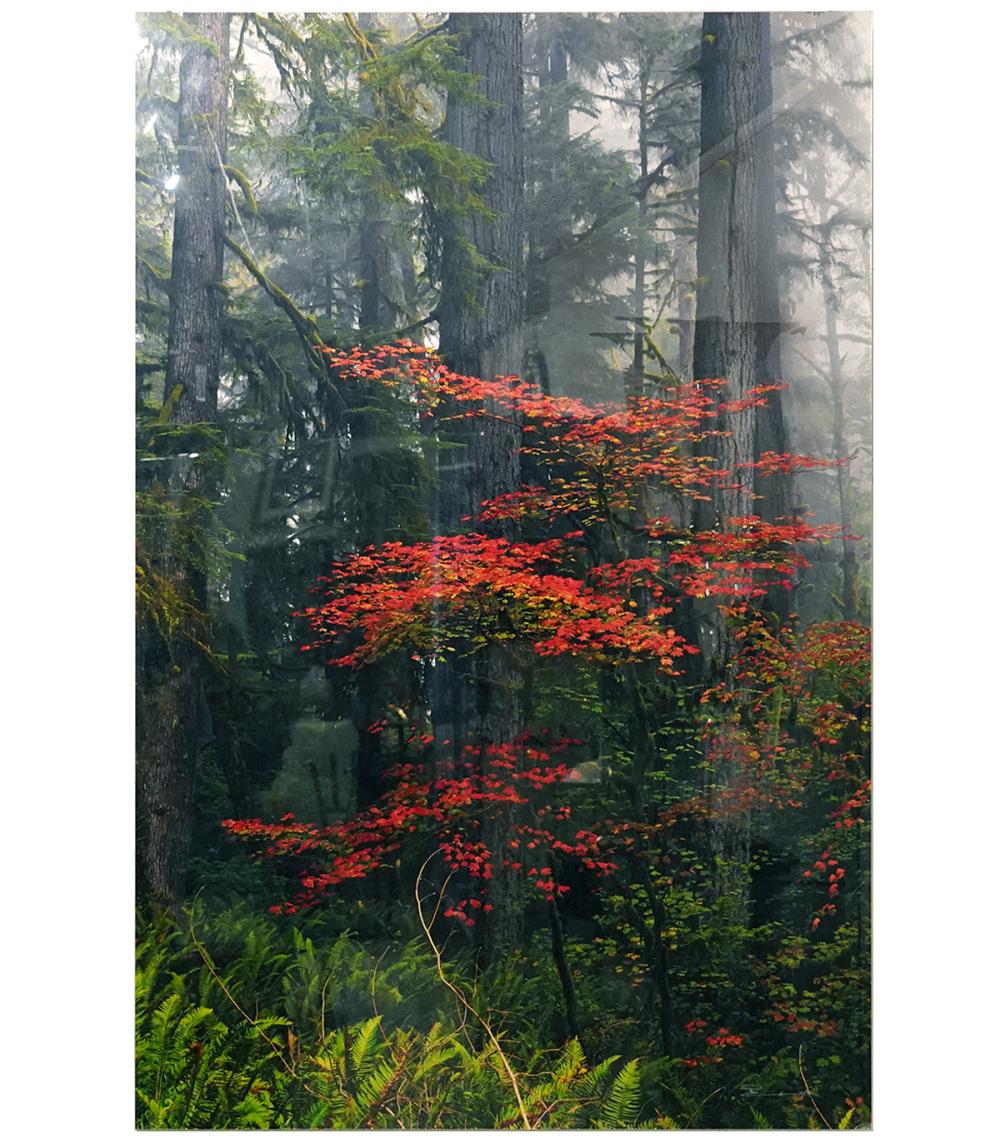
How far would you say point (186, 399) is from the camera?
12.8ft

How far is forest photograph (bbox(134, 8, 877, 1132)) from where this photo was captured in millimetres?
3803

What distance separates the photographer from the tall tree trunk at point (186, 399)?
12.6 feet

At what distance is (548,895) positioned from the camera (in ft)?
12.5

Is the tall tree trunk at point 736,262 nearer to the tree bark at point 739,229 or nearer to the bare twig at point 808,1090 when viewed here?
the tree bark at point 739,229

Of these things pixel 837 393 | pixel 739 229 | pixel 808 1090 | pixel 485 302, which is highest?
pixel 739 229

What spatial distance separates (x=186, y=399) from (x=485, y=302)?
1184 mm

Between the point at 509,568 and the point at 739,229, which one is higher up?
the point at 739,229

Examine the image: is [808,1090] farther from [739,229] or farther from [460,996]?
[739,229]

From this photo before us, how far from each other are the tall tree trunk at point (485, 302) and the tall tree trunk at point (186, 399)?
873 millimetres

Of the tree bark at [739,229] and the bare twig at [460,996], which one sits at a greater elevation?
the tree bark at [739,229]

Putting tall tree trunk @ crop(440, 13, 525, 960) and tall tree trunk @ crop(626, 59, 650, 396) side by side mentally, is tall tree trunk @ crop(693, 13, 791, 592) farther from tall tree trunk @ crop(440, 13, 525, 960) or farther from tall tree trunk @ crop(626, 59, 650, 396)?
tall tree trunk @ crop(440, 13, 525, 960)

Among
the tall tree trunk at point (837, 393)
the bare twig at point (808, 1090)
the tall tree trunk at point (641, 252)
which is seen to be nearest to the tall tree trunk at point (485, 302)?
the tall tree trunk at point (641, 252)

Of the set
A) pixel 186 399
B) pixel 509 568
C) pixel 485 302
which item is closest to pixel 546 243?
pixel 485 302
